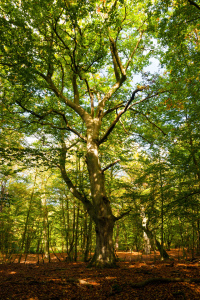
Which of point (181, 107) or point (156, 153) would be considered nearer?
point (181, 107)

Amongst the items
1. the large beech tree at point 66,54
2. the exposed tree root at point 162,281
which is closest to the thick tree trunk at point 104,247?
the large beech tree at point 66,54

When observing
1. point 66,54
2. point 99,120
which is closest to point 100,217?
point 99,120

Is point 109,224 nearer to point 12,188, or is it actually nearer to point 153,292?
point 153,292

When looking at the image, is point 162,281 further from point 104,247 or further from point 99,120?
point 99,120

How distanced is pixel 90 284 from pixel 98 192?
8.69ft

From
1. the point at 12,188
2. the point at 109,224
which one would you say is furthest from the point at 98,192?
the point at 12,188

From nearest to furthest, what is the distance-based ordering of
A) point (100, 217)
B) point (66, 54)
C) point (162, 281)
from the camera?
point (162, 281) < point (100, 217) < point (66, 54)

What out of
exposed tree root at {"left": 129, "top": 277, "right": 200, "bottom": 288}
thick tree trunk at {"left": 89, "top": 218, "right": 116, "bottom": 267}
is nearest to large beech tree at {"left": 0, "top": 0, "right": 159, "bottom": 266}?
thick tree trunk at {"left": 89, "top": 218, "right": 116, "bottom": 267}

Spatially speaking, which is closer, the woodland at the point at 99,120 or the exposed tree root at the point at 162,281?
the exposed tree root at the point at 162,281

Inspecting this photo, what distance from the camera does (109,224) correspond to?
18.0 ft

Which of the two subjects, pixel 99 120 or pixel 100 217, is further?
pixel 99 120

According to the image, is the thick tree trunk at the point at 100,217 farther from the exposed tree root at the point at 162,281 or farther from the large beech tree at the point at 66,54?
the exposed tree root at the point at 162,281

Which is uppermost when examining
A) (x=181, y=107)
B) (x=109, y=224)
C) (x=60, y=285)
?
(x=181, y=107)

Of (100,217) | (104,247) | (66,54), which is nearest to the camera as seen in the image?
(104,247)
